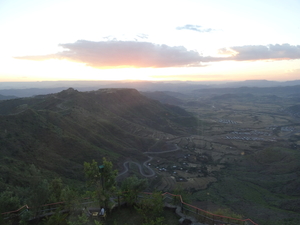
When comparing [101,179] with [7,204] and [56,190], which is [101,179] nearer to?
[56,190]

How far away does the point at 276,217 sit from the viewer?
95.0 ft

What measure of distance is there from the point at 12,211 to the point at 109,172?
6.94 meters

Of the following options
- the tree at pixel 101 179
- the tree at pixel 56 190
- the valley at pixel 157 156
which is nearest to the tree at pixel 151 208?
the tree at pixel 101 179

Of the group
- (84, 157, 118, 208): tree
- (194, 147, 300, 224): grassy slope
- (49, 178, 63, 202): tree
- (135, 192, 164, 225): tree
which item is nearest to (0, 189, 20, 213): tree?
(49, 178, 63, 202): tree

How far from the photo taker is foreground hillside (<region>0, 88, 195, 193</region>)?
1436 inches

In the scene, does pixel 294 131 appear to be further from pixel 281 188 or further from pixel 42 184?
pixel 42 184

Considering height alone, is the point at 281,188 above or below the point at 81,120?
→ below

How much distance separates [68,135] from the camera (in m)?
52.7

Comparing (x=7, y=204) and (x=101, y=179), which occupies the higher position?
(x=101, y=179)

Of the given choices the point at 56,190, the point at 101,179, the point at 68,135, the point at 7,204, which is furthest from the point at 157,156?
the point at 7,204

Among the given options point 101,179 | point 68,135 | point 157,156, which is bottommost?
point 157,156

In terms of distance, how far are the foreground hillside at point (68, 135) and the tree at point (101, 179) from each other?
23.4 feet

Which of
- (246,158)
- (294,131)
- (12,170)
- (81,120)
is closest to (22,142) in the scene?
(12,170)

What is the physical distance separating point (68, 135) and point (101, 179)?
41.9 metres
